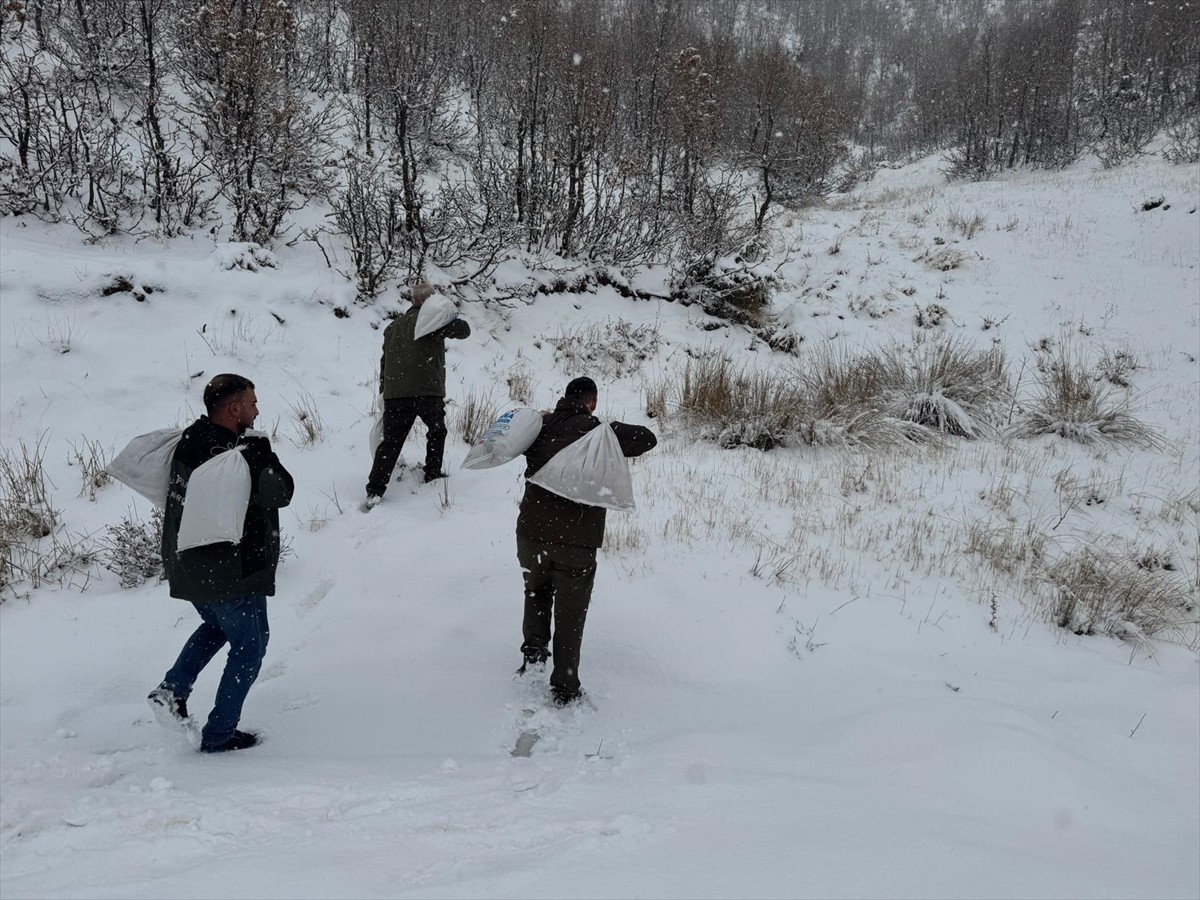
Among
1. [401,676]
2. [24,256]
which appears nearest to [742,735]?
[401,676]

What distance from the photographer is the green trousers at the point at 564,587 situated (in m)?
3.10

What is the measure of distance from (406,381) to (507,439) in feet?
7.21

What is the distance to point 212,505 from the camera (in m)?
2.42

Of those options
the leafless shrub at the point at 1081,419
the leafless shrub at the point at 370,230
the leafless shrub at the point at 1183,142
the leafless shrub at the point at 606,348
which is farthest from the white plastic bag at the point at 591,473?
the leafless shrub at the point at 1183,142

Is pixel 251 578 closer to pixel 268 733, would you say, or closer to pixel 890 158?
pixel 268 733

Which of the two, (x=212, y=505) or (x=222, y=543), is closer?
(x=212, y=505)

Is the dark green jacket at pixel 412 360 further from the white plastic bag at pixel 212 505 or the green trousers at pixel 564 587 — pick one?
the white plastic bag at pixel 212 505

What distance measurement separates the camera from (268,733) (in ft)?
9.94

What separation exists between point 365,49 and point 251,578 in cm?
1358

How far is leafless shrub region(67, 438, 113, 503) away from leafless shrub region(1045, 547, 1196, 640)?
22.6ft

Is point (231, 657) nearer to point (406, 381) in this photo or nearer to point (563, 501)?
point (563, 501)

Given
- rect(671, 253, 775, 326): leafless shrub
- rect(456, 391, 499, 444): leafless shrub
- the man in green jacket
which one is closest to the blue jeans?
the man in green jacket

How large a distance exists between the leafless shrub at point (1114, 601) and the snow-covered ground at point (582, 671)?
0.15 m

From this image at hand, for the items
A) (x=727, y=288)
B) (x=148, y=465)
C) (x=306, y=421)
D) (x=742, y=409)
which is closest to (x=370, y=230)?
(x=306, y=421)
